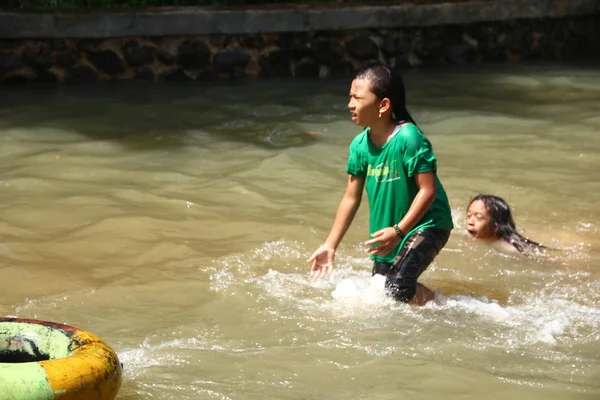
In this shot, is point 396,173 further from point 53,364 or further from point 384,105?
point 53,364

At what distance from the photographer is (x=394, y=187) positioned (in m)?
5.03

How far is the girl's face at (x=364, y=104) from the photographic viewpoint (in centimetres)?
497

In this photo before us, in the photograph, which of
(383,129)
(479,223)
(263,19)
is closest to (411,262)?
(383,129)

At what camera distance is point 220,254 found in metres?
6.28

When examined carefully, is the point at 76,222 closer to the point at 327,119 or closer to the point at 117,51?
the point at 327,119

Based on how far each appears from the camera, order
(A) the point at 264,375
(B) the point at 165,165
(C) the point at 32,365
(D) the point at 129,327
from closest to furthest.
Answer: (C) the point at 32,365 → (A) the point at 264,375 → (D) the point at 129,327 → (B) the point at 165,165

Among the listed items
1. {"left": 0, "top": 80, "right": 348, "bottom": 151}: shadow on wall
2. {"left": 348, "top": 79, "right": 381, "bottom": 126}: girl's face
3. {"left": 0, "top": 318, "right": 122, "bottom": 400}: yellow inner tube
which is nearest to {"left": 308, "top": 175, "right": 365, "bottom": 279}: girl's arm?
{"left": 348, "top": 79, "right": 381, "bottom": 126}: girl's face

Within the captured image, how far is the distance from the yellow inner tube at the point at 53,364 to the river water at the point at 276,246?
0.41 metres

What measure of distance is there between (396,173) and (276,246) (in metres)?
1.66

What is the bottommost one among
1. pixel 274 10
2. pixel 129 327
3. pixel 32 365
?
pixel 129 327

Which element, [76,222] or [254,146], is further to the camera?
[254,146]

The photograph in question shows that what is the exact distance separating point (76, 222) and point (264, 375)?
2914 millimetres

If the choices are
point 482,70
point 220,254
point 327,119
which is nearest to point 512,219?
point 220,254

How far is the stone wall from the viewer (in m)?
11.4
